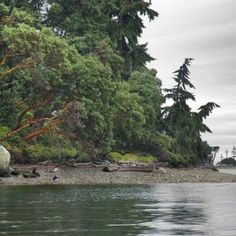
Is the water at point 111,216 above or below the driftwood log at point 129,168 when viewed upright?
below

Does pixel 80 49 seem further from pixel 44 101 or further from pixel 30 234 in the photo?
pixel 30 234

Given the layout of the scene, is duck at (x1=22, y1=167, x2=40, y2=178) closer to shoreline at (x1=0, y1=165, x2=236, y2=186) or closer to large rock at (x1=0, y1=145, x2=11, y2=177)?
shoreline at (x1=0, y1=165, x2=236, y2=186)

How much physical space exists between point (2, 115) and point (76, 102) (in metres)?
8.11

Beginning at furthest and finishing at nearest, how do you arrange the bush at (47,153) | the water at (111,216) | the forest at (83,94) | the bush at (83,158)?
the bush at (83,158), the bush at (47,153), the forest at (83,94), the water at (111,216)

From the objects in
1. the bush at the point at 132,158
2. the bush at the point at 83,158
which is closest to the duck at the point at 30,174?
the bush at the point at 83,158

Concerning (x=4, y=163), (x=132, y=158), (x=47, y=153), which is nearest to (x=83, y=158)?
(x=47, y=153)

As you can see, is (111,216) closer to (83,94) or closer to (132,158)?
(83,94)

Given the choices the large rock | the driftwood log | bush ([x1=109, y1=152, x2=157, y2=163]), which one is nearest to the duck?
the large rock

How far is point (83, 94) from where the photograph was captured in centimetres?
5191

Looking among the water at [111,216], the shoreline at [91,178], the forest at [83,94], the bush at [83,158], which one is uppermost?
the forest at [83,94]

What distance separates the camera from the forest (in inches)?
1929

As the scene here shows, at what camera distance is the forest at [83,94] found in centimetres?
4900

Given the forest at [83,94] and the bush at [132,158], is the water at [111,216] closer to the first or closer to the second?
the forest at [83,94]

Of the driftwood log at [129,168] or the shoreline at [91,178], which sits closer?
the shoreline at [91,178]
